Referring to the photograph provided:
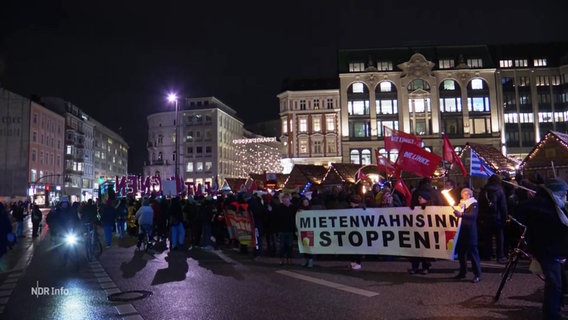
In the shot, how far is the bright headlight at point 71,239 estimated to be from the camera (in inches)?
531

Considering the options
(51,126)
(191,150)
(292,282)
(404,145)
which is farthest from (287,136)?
(292,282)

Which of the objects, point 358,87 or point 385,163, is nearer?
point 385,163

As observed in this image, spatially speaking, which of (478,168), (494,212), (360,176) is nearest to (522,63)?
(360,176)

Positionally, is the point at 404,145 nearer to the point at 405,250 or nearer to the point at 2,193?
the point at 405,250

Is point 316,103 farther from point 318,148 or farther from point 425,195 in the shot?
point 425,195

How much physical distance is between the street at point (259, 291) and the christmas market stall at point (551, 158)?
7.65m

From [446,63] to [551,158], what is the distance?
5694 centimetres

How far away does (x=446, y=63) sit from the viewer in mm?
72000

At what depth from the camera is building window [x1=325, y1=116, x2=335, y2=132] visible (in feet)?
239

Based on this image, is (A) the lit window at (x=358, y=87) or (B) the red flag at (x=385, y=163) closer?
(B) the red flag at (x=385, y=163)

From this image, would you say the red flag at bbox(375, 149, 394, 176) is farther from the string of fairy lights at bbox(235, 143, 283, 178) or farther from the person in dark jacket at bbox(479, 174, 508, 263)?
the string of fairy lights at bbox(235, 143, 283, 178)

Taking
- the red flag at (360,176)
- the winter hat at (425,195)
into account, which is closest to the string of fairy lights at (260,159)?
the red flag at (360,176)

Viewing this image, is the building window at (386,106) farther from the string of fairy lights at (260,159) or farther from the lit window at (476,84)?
the string of fairy lights at (260,159)

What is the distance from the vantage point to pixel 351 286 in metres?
9.99
